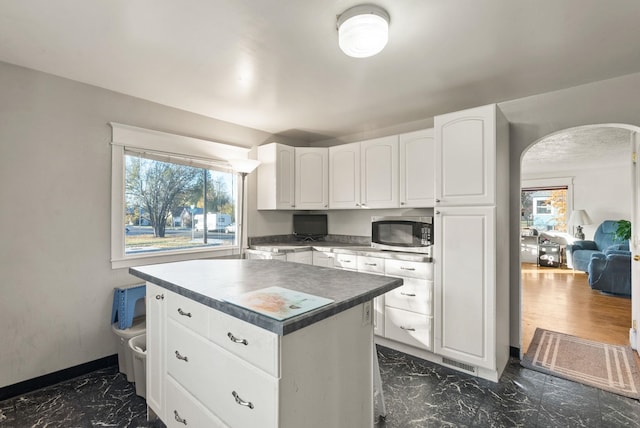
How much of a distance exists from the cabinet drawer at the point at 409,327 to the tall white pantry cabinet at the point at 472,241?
0.09 m

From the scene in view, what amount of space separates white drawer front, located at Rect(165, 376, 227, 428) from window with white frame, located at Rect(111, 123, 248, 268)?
152 centimetres

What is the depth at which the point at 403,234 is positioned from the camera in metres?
3.00

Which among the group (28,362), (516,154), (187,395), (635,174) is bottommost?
(28,362)

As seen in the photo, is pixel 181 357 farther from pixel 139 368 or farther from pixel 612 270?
pixel 612 270

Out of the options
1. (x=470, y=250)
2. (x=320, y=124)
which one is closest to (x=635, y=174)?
(x=470, y=250)

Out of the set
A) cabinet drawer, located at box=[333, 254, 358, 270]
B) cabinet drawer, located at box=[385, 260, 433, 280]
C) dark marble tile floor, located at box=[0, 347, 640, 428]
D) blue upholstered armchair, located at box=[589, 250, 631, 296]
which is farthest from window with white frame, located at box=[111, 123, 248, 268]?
blue upholstered armchair, located at box=[589, 250, 631, 296]

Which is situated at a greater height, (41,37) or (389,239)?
(41,37)

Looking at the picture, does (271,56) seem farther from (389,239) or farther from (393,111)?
(389,239)

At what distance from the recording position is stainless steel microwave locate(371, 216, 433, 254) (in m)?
2.79

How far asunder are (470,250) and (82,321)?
127 inches

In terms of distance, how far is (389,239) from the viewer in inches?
123

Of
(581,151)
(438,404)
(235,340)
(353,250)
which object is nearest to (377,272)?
(353,250)

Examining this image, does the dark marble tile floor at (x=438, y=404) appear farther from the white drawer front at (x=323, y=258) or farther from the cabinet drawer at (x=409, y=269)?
the white drawer front at (x=323, y=258)

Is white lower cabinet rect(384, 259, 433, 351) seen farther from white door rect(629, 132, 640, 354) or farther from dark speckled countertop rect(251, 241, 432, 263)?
white door rect(629, 132, 640, 354)
